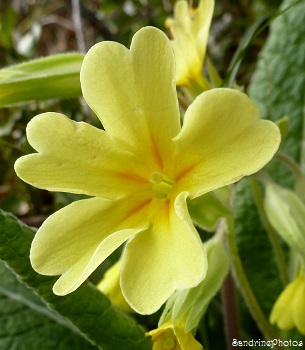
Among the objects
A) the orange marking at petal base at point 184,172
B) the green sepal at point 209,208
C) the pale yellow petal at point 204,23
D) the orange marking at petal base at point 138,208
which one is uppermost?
the pale yellow petal at point 204,23

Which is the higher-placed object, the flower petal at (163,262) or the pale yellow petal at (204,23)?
the pale yellow petal at (204,23)

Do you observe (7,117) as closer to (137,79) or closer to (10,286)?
(10,286)

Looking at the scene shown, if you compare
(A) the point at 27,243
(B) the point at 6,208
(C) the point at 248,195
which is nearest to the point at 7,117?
(B) the point at 6,208

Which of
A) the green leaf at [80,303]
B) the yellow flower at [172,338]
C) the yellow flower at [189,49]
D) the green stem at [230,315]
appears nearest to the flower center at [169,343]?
the yellow flower at [172,338]

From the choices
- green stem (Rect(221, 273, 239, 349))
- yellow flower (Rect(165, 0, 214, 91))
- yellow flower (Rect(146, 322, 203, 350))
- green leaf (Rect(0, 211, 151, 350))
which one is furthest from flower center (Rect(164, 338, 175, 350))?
yellow flower (Rect(165, 0, 214, 91))

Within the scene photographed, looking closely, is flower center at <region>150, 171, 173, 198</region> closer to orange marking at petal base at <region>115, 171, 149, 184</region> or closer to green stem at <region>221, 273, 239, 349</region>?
orange marking at petal base at <region>115, 171, 149, 184</region>

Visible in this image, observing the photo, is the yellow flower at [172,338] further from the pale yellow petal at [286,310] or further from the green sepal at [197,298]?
the pale yellow petal at [286,310]

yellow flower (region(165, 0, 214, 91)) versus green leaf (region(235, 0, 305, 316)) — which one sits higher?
yellow flower (region(165, 0, 214, 91))
